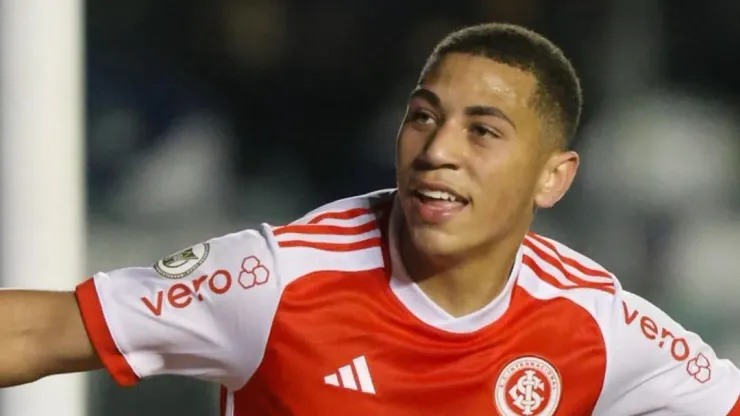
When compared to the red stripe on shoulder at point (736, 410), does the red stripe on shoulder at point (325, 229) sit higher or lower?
higher

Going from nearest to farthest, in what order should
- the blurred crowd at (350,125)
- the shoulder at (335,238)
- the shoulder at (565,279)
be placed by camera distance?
the shoulder at (335,238) < the shoulder at (565,279) < the blurred crowd at (350,125)

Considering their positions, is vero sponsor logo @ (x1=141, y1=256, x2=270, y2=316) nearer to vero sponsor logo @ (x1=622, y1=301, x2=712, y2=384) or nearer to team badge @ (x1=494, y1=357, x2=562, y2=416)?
team badge @ (x1=494, y1=357, x2=562, y2=416)

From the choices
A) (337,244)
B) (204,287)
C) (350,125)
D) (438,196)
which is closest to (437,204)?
(438,196)

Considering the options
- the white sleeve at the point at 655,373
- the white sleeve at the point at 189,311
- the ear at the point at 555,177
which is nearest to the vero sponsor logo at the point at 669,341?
the white sleeve at the point at 655,373

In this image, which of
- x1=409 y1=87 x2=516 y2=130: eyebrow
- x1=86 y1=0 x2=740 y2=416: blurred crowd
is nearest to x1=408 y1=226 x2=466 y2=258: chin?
x1=409 y1=87 x2=516 y2=130: eyebrow

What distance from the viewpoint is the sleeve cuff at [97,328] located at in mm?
950

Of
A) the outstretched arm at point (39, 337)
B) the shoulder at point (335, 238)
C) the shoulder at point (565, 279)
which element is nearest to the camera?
the outstretched arm at point (39, 337)

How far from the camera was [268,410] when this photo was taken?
104 cm

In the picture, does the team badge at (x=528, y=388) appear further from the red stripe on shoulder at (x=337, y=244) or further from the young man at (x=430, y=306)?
the red stripe on shoulder at (x=337, y=244)

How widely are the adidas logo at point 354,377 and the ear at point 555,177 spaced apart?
0.24 metres

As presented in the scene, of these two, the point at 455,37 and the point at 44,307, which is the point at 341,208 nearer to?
the point at 455,37

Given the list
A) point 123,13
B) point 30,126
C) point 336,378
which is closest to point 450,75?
point 336,378

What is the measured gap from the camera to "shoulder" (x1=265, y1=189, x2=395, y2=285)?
103 cm

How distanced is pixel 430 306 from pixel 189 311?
24 cm
